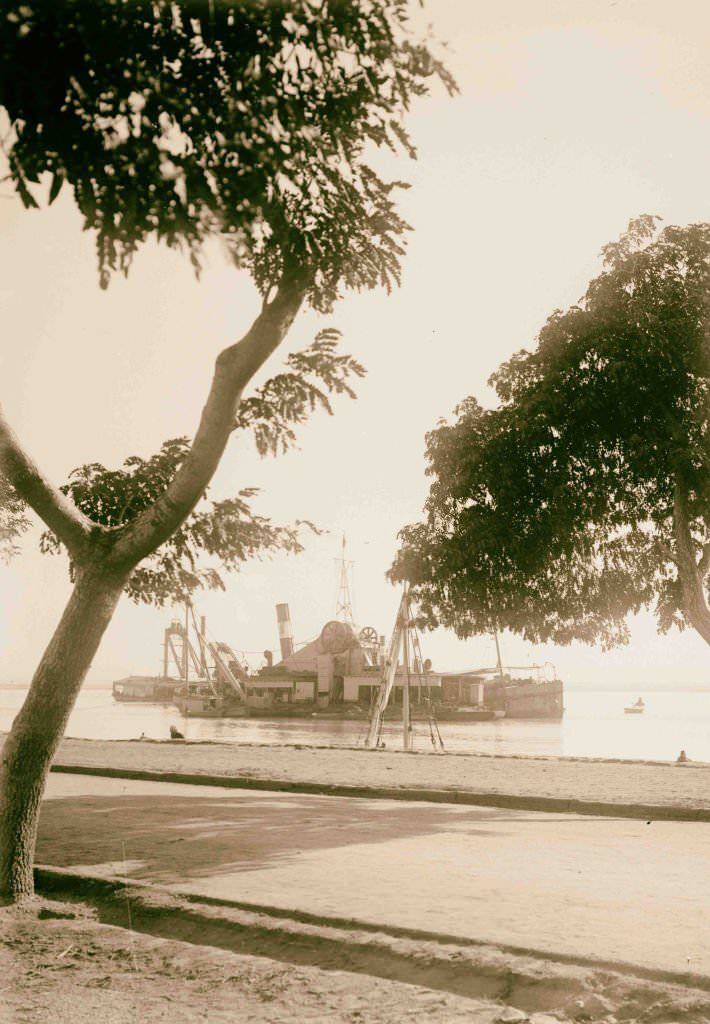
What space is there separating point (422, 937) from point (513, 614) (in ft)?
34.5

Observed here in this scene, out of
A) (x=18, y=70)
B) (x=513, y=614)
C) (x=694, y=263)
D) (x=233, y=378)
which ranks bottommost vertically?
(x=513, y=614)

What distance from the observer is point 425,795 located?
1263 cm

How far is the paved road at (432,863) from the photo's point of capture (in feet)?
17.7

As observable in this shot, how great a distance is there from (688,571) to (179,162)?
1061cm

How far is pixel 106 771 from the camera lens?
1538 cm

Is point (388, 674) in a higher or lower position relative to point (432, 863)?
higher

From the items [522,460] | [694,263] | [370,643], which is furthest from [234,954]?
[370,643]

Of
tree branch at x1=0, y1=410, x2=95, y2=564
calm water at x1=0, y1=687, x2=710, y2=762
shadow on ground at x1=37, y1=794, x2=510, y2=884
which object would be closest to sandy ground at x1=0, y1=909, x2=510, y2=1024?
shadow on ground at x1=37, y1=794, x2=510, y2=884

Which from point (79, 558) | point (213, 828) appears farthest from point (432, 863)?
point (79, 558)

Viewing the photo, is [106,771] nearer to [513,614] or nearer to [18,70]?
[513,614]

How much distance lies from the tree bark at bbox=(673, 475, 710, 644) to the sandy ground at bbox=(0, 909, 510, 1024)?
9656 mm

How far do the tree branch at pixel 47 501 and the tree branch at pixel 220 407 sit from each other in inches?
18.3

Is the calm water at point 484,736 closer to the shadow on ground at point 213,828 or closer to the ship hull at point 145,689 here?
the shadow on ground at point 213,828

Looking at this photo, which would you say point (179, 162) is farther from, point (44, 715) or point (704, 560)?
point (704, 560)
